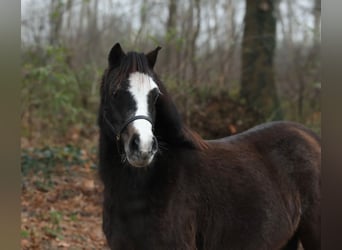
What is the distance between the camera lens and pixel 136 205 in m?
3.51

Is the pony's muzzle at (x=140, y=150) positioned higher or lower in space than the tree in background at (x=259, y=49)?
lower

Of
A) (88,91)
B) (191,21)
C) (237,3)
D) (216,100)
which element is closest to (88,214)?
(216,100)

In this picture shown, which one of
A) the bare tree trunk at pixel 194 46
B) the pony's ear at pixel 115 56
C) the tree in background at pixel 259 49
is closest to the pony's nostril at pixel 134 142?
the pony's ear at pixel 115 56

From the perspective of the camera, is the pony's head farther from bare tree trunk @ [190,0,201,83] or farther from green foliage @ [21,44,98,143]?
bare tree trunk @ [190,0,201,83]

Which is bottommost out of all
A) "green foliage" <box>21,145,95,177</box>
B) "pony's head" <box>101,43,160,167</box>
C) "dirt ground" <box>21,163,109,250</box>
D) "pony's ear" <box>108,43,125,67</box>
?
"dirt ground" <box>21,163,109,250</box>

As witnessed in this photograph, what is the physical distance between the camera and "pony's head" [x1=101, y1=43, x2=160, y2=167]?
122 inches

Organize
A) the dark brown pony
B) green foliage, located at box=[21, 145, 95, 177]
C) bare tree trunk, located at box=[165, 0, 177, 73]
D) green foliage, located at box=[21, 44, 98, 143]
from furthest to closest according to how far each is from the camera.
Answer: bare tree trunk, located at box=[165, 0, 177, 73] < green foliage, located at box=[21, 44, 98, 143] < green foliage, located at box=[21, 145, 95, 177] < the dark brown pony

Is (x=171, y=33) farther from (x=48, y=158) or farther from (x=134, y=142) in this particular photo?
(x=134, y=142)

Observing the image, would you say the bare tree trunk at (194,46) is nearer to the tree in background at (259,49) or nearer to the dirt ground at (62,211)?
the tree in background at (259,49)

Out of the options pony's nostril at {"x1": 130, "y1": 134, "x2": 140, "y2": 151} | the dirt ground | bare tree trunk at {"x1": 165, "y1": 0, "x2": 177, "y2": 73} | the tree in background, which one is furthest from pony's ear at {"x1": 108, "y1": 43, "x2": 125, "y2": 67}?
the tree in background

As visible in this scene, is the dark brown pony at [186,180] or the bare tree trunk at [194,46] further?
the bare tree trunk at [194,46]

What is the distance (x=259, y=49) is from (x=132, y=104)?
801 cm

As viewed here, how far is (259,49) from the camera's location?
35.8 ft

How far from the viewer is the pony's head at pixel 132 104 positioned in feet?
10.2
